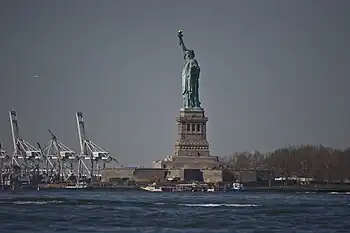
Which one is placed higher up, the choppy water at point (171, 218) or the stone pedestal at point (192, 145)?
the stone pedestal at point (192, 145)

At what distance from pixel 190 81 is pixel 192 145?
1145 cm

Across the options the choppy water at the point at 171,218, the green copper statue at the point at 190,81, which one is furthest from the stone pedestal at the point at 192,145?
the choppy water at the point at 171,218

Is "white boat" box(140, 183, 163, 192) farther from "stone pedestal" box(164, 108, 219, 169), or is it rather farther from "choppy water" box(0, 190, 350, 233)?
"choppy water" box(0, 190, 350, 233)

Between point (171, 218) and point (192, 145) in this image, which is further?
point (192, 145)

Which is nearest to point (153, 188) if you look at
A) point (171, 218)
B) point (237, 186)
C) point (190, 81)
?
point (237, 186)

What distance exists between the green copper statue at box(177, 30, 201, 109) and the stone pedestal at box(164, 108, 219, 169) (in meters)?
3.71

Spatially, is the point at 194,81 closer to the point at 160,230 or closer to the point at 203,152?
the point at 203,152

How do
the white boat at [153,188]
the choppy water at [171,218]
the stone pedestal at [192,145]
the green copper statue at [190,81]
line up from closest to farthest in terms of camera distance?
the choppy water at [171,218]
the white boat at [153,188]
the stone pedestal at [192,145]
the green copper statue at [190,81]

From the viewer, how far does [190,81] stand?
189 m

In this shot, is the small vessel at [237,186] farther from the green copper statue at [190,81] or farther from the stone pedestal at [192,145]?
the green copper statue at [190,81]

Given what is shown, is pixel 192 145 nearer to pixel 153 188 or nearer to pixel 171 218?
pixel 153 188

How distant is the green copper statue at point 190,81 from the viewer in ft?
617

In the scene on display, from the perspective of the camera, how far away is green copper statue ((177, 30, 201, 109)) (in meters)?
188

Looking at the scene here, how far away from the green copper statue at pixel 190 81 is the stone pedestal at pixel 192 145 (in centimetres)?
371
